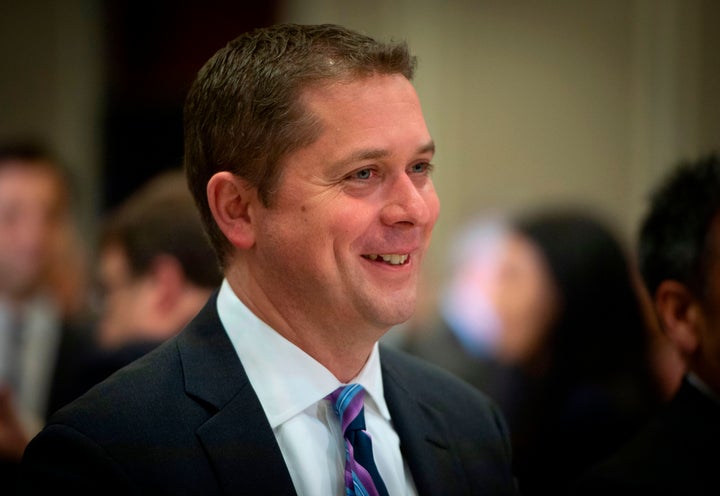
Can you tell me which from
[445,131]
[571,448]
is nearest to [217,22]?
[445,131]

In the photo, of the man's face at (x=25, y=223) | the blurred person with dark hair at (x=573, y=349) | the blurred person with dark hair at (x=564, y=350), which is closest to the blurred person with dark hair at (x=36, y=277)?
the man's face at (x=25, y=223)

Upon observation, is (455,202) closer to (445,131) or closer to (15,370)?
(445,131)

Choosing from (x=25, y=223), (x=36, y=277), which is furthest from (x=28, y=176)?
(x=36, y=277)

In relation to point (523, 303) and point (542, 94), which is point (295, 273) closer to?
point (523, 303)

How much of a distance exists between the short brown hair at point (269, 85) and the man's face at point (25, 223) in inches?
96.5

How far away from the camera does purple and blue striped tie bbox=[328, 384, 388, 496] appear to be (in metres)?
1.91

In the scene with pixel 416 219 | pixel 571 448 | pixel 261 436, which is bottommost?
pixel 571 448

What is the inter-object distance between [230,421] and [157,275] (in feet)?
4.27

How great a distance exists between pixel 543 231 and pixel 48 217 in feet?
6.96

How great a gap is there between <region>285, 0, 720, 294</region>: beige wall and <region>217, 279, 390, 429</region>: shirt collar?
3913 millimetres

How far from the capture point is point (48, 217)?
4.32 meters

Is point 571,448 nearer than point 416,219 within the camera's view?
No

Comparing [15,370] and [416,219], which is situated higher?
[416,219]

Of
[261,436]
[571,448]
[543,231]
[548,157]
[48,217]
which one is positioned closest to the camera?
[261,436]
